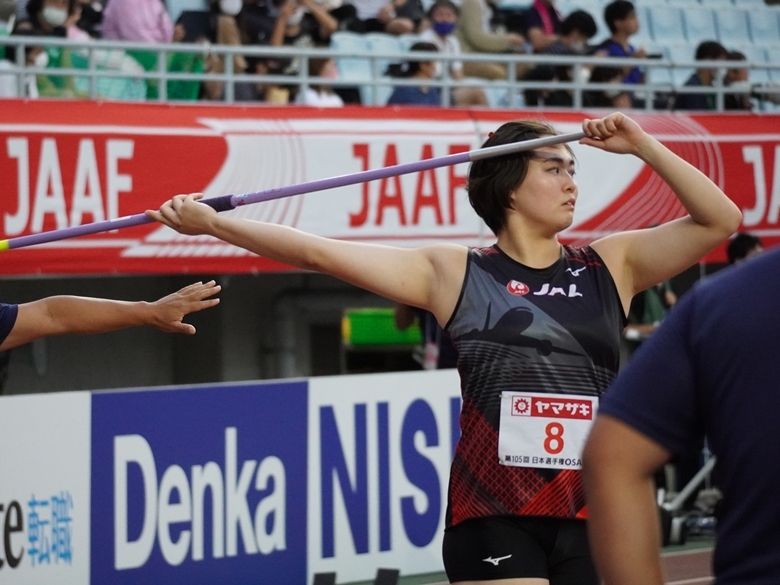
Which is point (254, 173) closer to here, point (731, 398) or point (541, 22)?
point (541, 22)

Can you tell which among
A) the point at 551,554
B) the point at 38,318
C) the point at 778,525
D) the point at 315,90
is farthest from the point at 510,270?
the point at 315,90

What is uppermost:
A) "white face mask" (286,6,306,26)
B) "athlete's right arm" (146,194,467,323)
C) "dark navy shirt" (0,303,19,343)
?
"white face mask" (286,6,306,26)

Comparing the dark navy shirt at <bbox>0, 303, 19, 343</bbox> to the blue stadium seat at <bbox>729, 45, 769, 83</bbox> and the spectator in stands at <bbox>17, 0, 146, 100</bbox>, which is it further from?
the blue stadium seat at <bbox>729, 45, 769, 83</bbox>

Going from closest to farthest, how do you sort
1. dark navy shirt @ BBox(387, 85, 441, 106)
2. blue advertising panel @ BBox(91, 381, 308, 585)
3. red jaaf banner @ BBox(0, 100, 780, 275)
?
blue advertising panel @ BBox(91, 381, 308, 585) → red jaaf banner @ BBox(0, 100, 780, 275) → dark navy shirt @ BBox(387, 85, 441, 106)

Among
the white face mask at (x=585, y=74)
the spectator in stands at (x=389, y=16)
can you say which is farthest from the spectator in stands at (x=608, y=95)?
the spectator in stands at (x=389, y=16)

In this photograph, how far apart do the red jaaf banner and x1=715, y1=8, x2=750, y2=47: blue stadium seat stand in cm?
427

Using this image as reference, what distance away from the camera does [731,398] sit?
6.16 feet

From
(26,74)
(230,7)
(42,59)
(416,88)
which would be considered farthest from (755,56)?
(26,74)

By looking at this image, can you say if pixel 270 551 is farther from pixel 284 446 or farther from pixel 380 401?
pixel 380 401

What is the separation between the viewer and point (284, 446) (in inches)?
309

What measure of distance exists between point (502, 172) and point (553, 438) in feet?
2.63

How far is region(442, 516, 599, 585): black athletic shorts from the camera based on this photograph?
12.0 ft

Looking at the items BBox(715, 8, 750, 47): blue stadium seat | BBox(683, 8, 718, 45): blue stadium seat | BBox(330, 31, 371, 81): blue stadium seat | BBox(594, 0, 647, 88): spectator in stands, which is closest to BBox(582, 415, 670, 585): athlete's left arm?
BBox(330, 31, 371, 81): blue stadium seat

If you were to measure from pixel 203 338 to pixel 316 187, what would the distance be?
7580 mm
